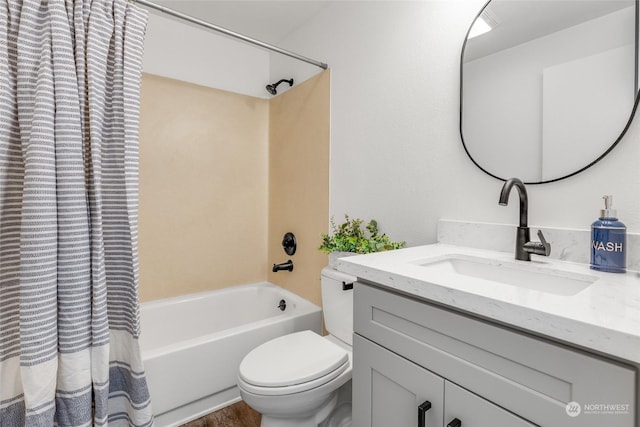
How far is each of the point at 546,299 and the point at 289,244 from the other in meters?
1.81

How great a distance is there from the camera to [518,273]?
0.92 meters

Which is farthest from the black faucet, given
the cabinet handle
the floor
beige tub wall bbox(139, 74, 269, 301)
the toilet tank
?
beige tub wall bbox(139, 74, 269, 301)

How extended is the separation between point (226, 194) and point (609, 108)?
2166 mm

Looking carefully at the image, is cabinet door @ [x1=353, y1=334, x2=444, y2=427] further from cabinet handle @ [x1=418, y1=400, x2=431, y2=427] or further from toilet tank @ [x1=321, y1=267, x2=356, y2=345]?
toilet tank @ [x1=321, y1=267, x2=356, y2=345]

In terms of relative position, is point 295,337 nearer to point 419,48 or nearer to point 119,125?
point 119,125

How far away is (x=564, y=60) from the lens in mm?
985

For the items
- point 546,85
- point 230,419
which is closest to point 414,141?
point 546,85

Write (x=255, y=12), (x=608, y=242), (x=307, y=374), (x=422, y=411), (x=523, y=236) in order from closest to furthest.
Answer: (x=422, y=411)
(x=608, y=242)
(x=523, y=236)
(x=307, y=374)
(x=255, y=12)

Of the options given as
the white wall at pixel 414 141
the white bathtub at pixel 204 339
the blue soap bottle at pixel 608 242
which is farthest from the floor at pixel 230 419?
the blue soap bottle at pixel 608 242

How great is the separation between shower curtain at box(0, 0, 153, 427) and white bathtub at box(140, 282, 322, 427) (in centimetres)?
36

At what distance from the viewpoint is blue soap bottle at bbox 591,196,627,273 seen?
809 mm

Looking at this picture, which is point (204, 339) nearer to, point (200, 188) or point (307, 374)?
point (307, 374)

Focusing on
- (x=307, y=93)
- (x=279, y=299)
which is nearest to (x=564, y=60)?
(x=307, y=93)

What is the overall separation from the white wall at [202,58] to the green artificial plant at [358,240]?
1463 mm
